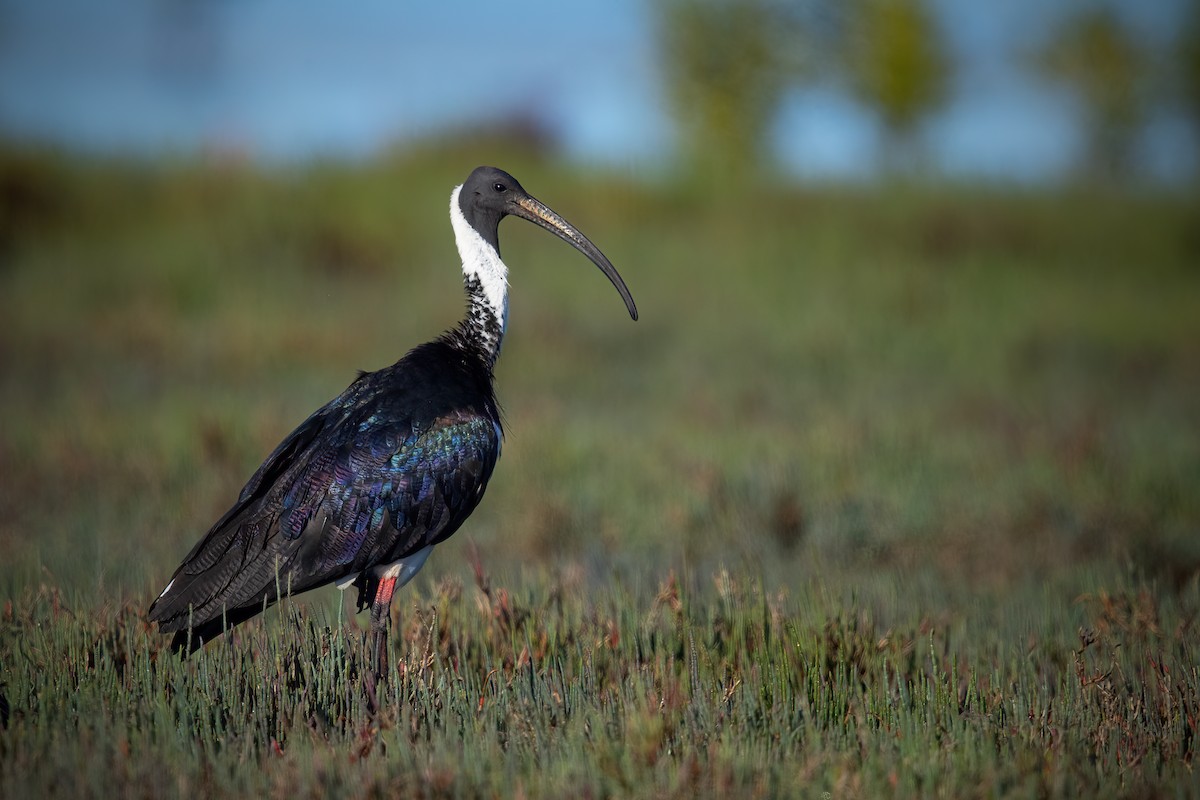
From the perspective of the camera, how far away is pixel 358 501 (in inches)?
211

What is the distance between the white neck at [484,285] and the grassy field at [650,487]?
1.13 meters

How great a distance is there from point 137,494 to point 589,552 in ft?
10.7

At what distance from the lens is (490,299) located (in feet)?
19.9

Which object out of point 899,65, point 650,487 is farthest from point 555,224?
point 899,65

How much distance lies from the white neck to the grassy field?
3.71 feet

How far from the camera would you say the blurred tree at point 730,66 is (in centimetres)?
3566

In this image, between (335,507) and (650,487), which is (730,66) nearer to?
(650,487)

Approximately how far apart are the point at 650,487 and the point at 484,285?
151 inches

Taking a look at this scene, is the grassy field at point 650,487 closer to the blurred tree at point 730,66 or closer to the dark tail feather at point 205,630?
the dark tail feather at point 205,630

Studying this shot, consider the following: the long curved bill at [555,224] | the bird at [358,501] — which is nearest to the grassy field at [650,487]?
the bird at [358,501]

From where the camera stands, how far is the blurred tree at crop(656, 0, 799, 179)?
35656 millimetres

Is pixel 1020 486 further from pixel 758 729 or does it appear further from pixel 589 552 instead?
pixel 758 729

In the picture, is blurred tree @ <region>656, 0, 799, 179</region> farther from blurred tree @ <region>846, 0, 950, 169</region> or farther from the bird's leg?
the bird's leg

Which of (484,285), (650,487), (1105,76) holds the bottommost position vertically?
(650,487)
